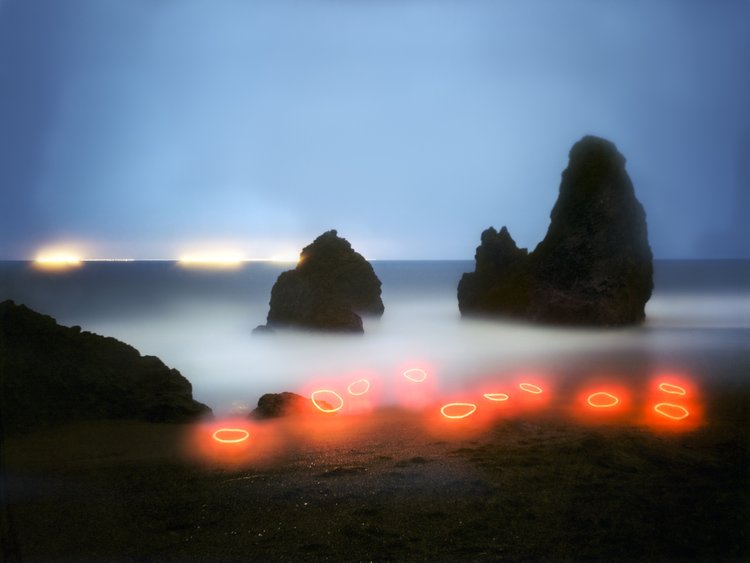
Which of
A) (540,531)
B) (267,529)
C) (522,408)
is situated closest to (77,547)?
(267,529)

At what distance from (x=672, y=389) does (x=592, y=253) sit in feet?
33.7

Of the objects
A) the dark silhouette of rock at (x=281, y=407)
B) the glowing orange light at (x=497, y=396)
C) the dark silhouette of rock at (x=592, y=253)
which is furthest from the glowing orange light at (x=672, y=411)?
the dark silhouette of rock at (x=592, y=253)

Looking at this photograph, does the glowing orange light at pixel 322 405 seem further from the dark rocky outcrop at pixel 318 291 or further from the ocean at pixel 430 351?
the dark rocky outcrop at pixel 318 291

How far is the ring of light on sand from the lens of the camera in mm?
9734

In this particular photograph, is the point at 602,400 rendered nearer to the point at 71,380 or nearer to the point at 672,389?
the point at 672,389

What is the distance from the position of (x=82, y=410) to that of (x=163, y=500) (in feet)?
11.5

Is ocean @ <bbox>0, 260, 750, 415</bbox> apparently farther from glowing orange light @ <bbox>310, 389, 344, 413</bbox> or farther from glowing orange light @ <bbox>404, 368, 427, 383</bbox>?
glowing orange light @ <bbox>310, 389, 344, 413</bbox>

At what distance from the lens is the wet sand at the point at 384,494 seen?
12.3 ft

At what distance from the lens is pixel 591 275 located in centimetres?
1872

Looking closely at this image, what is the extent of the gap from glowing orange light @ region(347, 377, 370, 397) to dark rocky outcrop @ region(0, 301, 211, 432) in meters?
3.54

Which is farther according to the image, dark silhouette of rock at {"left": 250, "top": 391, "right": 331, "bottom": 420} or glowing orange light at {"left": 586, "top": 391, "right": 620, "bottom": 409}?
glowing orange light at {"left": 586, "top": 391, "right": 620, "bottom": 409}

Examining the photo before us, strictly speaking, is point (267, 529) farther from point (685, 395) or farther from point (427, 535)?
point (685, 395)

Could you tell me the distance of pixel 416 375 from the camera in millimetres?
12562

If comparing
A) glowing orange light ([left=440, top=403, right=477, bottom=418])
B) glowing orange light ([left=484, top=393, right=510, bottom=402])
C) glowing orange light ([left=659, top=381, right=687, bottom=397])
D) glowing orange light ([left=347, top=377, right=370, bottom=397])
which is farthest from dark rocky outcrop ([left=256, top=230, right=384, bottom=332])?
glowing orange light ([left=659, top=381, right=687, bottom=397])
